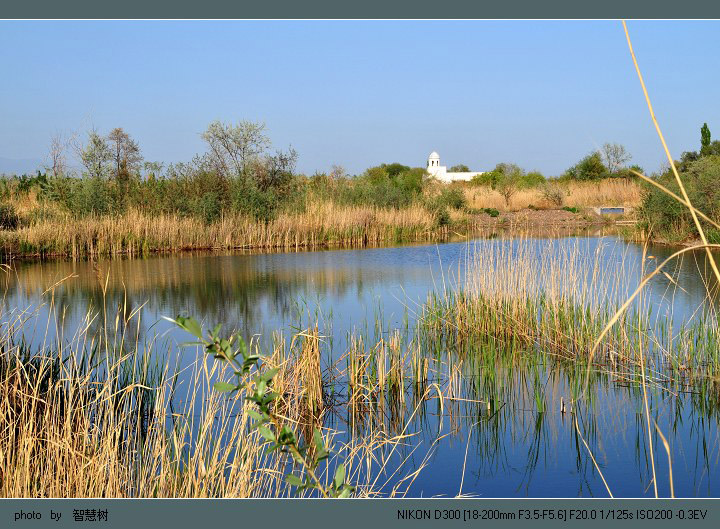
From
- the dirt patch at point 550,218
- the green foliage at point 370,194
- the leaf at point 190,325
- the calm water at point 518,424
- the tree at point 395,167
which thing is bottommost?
the calm water at point 518,424

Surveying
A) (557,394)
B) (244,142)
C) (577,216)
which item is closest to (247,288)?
(557,394)

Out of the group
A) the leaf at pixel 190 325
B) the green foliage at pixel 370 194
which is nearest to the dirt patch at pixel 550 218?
the green foliage at pixel 370 194

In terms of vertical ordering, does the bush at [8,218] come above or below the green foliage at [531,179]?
below

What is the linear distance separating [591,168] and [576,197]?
7199 millimetres

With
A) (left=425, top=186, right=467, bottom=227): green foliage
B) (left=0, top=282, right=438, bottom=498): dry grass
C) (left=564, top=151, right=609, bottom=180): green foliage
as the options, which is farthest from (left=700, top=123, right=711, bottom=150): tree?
(left=0, top=282, right=438, bottom=498): dry grass

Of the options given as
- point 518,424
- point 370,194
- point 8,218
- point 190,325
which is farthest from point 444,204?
point 190,325

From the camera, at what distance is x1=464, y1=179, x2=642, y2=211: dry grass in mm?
27500

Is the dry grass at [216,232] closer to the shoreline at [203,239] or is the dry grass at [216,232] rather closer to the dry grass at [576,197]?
the shoreline at [203,239]

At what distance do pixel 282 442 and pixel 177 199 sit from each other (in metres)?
18.1

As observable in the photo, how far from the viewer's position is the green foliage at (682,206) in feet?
51.9

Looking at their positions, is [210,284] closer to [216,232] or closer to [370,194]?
[216,232]

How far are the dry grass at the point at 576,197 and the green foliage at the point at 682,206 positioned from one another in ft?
32.4

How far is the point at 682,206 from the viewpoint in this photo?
52.2 ft

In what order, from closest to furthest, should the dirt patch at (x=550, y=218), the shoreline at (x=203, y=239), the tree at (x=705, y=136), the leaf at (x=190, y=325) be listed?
the leaf at (x=190, y=325)
the shoreline at (x=203, y=239)
the dirt patch at (x=550, y=218)
the tree at (x=705, y=136)
